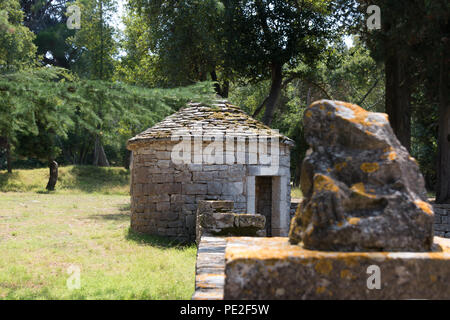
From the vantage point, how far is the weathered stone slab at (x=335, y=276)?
215 cm

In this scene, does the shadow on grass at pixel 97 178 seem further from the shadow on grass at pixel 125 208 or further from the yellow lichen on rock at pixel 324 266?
the yellow lichen on rock at pixel 324 266

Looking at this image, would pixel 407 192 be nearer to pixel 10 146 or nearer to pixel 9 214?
pixel 9 214

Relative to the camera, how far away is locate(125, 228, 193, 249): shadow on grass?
32.9 feet

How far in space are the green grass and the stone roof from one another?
43.9 feet

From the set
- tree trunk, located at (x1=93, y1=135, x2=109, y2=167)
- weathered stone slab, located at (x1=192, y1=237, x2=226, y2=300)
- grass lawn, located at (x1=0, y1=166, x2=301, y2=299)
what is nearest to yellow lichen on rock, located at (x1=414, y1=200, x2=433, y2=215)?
weathered stone slab, located at (x1=192, y1=237, x2=226, y2=300)

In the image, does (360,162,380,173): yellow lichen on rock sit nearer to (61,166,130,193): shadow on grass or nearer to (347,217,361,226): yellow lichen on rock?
(347,217,361,226): yellow lichen on rock

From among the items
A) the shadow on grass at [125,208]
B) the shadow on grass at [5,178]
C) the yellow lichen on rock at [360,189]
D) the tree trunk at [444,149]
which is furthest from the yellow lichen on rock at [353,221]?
the shadow on grass at [5,178]

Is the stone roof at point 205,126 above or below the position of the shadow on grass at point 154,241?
above

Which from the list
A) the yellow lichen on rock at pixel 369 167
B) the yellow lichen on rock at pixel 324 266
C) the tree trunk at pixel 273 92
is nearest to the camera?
the yellow lichen on rock at pixel 324 266

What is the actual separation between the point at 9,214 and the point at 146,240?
6.72 metres

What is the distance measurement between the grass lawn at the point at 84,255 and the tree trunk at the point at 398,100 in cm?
855

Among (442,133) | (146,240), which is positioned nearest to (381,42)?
(442,133)

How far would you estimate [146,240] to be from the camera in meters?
10.5

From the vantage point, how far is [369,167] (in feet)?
8.20
